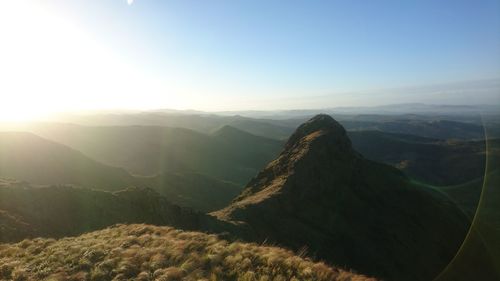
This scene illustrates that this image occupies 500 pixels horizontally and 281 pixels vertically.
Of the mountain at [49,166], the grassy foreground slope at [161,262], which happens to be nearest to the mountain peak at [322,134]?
the grassy foreground slope at [161,262]

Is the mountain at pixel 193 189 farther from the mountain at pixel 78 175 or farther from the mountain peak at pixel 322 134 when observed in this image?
the mountain peak at pixel 322 134

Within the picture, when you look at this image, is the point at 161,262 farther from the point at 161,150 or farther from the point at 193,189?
the point at 161,150

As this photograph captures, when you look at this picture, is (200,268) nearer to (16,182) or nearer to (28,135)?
(16,182)

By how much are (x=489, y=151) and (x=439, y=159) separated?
65.4ft

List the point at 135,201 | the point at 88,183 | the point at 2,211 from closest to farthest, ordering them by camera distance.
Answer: the point at 2,211
the point at 135,201
the point at 88,183

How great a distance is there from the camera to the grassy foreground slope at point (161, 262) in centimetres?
1109

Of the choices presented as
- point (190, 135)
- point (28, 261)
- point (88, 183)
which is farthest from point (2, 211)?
point (190, 135)

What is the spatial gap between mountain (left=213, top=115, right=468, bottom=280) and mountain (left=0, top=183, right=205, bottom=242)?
4.26 metres

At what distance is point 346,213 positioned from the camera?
36.2 meters

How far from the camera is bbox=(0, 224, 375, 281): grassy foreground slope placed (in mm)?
11094

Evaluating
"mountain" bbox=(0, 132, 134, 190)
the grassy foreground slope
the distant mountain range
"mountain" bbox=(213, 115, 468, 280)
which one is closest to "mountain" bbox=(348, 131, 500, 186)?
"mountain" bbox=(213, 115, 468, 280)

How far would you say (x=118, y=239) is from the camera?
15.3 m

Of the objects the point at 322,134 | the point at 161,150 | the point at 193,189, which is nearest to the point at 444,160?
the point at 161,150

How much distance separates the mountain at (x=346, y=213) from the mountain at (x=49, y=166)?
42.4m
